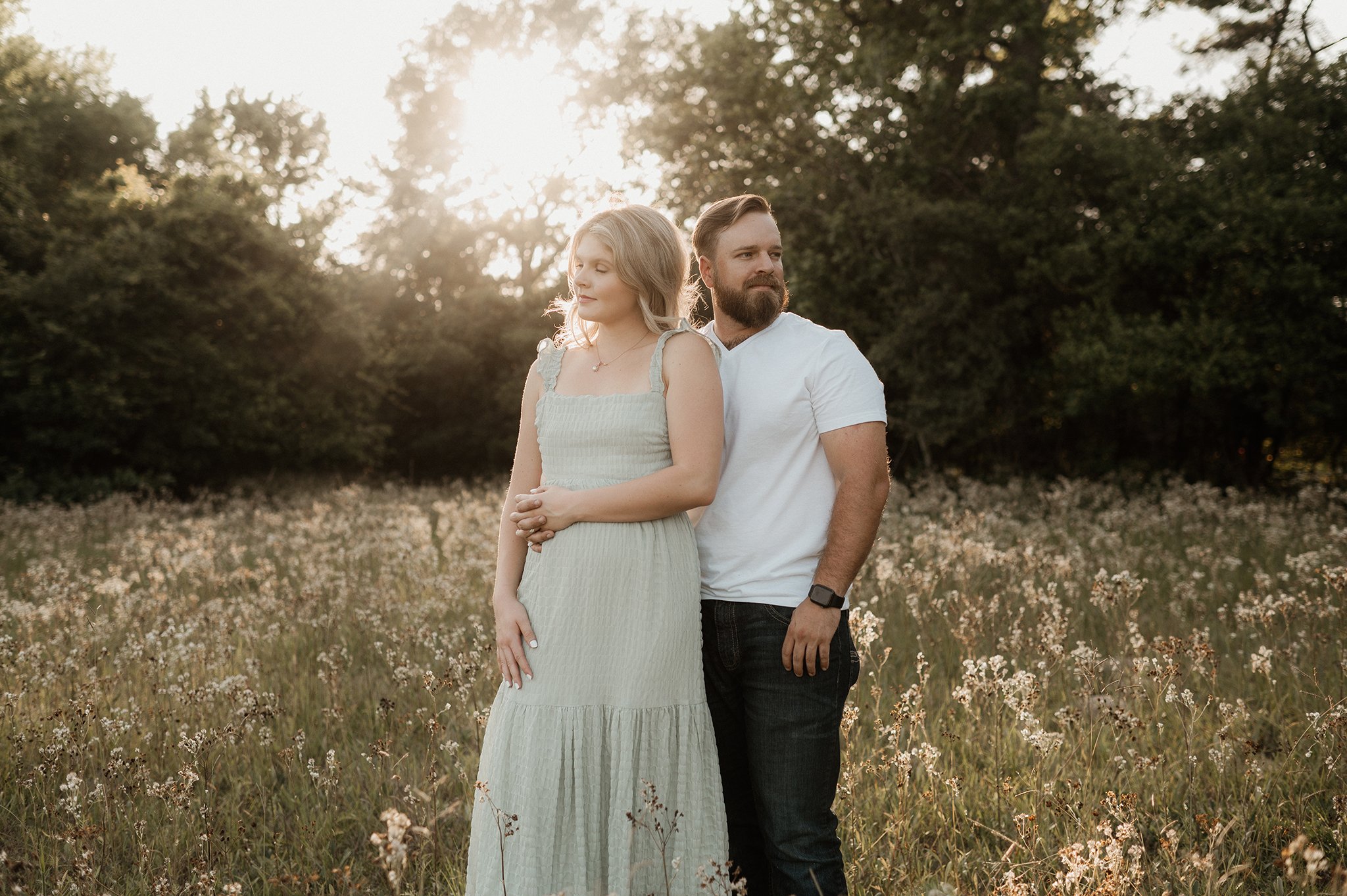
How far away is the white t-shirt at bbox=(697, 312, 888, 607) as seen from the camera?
273 centimetres

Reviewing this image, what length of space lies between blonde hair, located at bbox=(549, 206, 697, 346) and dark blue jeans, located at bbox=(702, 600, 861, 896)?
939 mm

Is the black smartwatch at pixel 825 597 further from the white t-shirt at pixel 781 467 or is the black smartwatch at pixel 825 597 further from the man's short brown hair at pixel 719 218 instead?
the man's short brown hair at pixel 719 218

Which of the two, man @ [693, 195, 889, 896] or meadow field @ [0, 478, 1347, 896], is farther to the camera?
meadow field @ [0, 478, 1347, 896]

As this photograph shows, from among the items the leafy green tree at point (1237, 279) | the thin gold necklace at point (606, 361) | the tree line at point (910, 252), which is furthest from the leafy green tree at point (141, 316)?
the thin gold necklace at point (606, 361)

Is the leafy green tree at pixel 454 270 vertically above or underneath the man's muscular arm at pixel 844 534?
above

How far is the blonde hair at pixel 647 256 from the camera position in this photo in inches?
107

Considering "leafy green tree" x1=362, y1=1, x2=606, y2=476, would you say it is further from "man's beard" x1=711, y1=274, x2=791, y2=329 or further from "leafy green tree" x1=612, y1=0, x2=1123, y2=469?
"man's beard" x1=711, y1=274, x2=791, y2=329

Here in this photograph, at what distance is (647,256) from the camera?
2.72 metres

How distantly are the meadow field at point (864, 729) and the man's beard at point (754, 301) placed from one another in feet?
4.85

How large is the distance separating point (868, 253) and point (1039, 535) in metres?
7.57

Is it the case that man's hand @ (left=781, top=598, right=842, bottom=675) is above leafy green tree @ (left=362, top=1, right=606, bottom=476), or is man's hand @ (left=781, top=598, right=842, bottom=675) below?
below

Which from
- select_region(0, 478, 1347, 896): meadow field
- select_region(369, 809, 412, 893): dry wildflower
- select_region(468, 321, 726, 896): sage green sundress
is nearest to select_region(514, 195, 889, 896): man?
select_region(468, 321, 726, 896): sage green sundress

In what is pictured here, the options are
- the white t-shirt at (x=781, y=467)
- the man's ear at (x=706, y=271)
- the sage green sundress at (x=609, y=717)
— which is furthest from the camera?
the man's ear at (x=706, y=271)

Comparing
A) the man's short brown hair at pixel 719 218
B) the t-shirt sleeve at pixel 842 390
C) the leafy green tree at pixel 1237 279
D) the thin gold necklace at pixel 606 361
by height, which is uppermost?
the leafy green tree at pixel 1237 279
